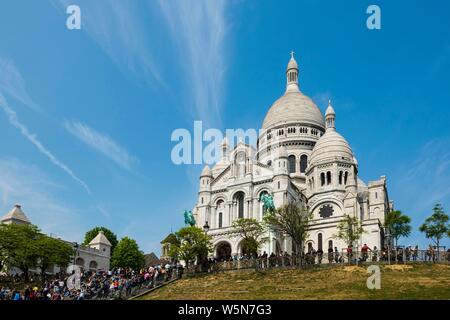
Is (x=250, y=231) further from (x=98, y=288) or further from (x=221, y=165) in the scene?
(x=221, y=165)

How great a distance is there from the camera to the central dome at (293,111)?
284 ft

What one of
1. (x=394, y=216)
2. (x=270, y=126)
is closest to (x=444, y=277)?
(x=394, y=216)

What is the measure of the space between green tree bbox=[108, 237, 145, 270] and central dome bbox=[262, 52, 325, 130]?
29855 mm

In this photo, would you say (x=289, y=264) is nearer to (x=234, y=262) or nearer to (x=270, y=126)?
(x=234, y=262)

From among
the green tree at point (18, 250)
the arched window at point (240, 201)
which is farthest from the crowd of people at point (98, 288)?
the arched window at point (240, 201)

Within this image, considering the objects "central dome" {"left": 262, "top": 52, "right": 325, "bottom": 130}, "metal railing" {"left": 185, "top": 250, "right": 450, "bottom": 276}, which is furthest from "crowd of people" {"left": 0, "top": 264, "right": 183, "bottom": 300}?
"central dome" {"left": 262, "top": 52, "right": 325, "bottom": 130}

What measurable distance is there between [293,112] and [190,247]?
4594 centimetres

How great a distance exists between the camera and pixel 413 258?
127 ft

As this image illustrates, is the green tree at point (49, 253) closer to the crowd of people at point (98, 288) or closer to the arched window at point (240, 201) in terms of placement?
the crowd of people at point (98, 288)

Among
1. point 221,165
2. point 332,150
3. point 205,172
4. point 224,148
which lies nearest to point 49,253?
point 205,172

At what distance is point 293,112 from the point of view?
86.9 m

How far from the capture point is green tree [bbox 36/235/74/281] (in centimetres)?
5144

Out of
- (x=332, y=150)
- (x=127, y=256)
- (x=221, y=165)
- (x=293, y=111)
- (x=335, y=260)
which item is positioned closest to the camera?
(x=335, y=260)
